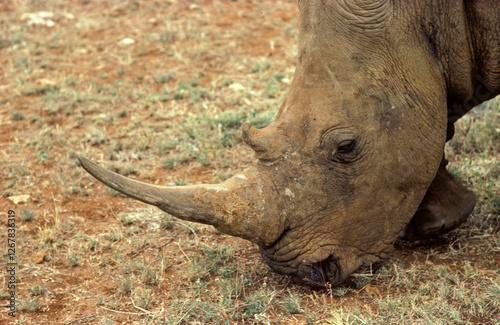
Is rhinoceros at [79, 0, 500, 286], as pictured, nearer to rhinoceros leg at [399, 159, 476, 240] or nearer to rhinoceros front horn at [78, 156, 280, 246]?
rhinoceros front horn at [78, 156, 280, 246]

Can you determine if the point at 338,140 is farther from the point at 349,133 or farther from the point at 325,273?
the point at 325,273

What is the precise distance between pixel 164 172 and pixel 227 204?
8.35 feet

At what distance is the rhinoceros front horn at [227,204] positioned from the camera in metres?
3.23

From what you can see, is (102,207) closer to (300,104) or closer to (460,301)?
(300,104)

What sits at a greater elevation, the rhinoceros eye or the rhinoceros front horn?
the rhinoceros eye

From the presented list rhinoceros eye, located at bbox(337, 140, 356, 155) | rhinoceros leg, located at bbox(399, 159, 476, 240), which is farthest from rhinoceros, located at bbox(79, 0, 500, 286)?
rhinoceros leg, located at bbox(399, 159, 476, 240)

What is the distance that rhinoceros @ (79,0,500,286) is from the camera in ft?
11.5

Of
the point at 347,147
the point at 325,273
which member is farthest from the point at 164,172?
the point at 347,147

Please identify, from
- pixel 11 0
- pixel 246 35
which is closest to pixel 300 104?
pixel 246 35

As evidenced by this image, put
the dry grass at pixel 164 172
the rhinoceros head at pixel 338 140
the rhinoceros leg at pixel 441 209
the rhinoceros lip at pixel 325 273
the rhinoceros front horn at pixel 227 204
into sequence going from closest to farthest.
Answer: the rhinoceros front horn at pixel 227 204 → the rhinoceros head at pixel 338 140 → the rhinoceros lip at pixel 325 273 → the dry grass at pixel 164 172 → the rhinoceros leg at pixel 441 209

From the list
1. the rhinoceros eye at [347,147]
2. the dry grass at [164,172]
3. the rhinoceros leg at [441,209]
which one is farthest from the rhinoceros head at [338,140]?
the rhinoceros leg at [441,209]

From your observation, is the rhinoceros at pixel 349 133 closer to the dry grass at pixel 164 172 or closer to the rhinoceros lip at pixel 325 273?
the rhinoceros lip at pixel 325 273

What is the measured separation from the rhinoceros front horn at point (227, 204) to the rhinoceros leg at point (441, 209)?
1317mm

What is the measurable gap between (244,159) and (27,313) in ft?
8.71
